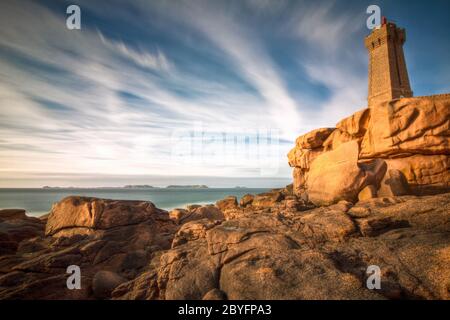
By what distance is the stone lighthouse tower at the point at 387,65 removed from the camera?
3447 cm

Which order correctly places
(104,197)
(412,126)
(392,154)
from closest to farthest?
1. (412,126)
2. (392,154)
3. (104,197)

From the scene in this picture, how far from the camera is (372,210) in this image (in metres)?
7.70

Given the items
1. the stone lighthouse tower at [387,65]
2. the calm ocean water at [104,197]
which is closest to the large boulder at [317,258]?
the stone lighthouse tower at [387,65]

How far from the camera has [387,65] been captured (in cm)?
3512

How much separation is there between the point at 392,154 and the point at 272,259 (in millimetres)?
13499

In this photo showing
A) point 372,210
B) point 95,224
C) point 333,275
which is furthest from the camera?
point 95,224

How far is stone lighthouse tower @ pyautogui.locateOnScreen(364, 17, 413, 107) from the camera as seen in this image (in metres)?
34.5

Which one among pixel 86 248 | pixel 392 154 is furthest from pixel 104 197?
pixel 392 154

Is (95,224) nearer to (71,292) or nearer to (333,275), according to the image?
(71,292)

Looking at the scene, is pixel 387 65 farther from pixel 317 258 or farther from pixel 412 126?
pixel 317 258

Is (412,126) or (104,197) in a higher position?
(412,126)

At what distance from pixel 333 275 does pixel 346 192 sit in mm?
6128

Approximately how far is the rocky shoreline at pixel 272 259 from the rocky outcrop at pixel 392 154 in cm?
170

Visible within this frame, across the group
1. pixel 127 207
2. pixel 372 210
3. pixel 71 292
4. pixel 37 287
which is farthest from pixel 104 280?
pixel 372 210
